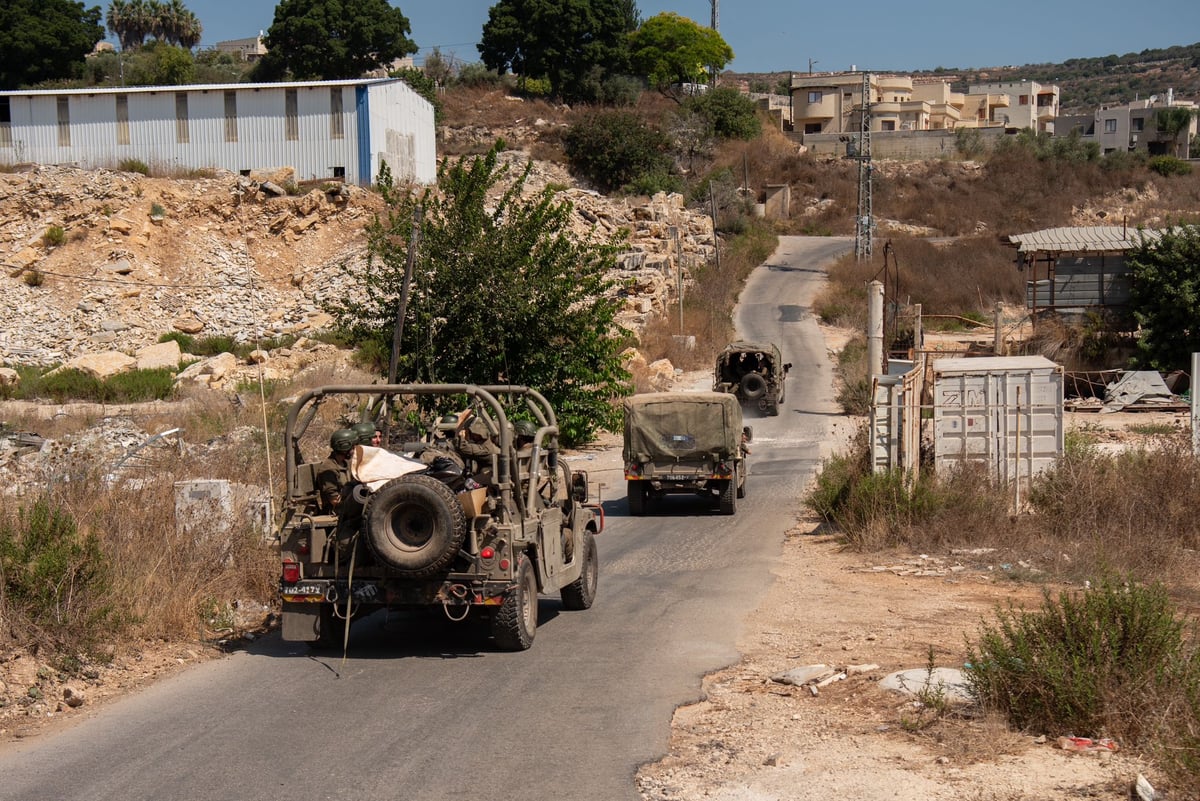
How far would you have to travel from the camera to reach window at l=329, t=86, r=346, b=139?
155 ft

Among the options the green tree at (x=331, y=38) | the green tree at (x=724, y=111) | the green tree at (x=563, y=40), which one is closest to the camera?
the green tree at (x=331, y=38)

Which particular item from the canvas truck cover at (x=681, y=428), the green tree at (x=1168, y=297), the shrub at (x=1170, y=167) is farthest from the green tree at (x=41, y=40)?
the shrub at (x=1170, y=167)

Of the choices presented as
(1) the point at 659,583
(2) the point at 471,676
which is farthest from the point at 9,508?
(1) the point at 659,583

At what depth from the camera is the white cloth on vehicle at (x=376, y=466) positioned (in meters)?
9.40

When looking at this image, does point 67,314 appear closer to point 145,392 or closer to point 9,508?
point 145,392

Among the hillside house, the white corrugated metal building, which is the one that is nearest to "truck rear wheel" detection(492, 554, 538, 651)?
the white corrugated metal building

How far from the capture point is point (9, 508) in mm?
10188

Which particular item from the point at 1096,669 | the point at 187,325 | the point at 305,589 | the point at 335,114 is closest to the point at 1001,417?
the point at 1096,669

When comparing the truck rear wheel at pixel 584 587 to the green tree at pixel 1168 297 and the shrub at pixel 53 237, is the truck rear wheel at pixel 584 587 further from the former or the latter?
the shrub at pixel 53 237

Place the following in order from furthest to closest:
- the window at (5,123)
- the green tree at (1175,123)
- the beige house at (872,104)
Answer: the beige house at (872,104)
the green tree at (1175,123)
the window at (5,123)

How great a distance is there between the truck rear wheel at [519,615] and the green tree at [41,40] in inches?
2822

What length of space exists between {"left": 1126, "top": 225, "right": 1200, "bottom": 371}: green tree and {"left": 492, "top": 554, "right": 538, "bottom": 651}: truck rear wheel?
35.4 metres

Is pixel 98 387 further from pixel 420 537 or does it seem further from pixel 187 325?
pixel 420 537

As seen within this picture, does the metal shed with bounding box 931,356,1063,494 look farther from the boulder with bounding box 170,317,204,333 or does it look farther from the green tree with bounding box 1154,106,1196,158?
the green tree with bounding box 1154,106,1196,158
